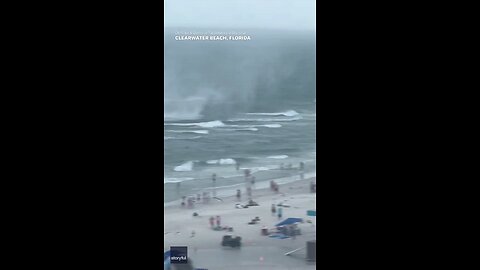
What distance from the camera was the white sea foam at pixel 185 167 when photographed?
2.80 m

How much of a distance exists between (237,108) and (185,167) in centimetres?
44

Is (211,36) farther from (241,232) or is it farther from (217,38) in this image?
(241,232)

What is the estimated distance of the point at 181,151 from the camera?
281cm

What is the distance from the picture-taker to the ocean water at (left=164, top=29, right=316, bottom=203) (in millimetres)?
2805

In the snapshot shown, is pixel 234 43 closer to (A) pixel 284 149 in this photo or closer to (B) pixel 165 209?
(A) pixel 284 149

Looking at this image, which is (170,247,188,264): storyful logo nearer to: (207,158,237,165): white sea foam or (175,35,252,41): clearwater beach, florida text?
(207,158,237,165): white sea foam

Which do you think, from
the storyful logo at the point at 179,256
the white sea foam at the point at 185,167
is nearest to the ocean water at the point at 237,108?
the white sea foam at the point at 185,167

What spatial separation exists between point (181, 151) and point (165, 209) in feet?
1.11

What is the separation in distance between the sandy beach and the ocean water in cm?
10

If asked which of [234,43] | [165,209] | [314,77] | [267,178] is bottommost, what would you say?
[165,209]

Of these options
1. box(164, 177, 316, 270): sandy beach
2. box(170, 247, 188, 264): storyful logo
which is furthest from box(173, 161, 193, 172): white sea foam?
box(170, 247, 188, 264): storyful logo

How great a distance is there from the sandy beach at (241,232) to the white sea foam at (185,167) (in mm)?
204

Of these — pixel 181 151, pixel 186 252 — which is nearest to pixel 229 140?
pixel 181 151

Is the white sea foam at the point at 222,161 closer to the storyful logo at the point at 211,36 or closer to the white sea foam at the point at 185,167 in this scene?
the white sea foam at the point at 185,167
